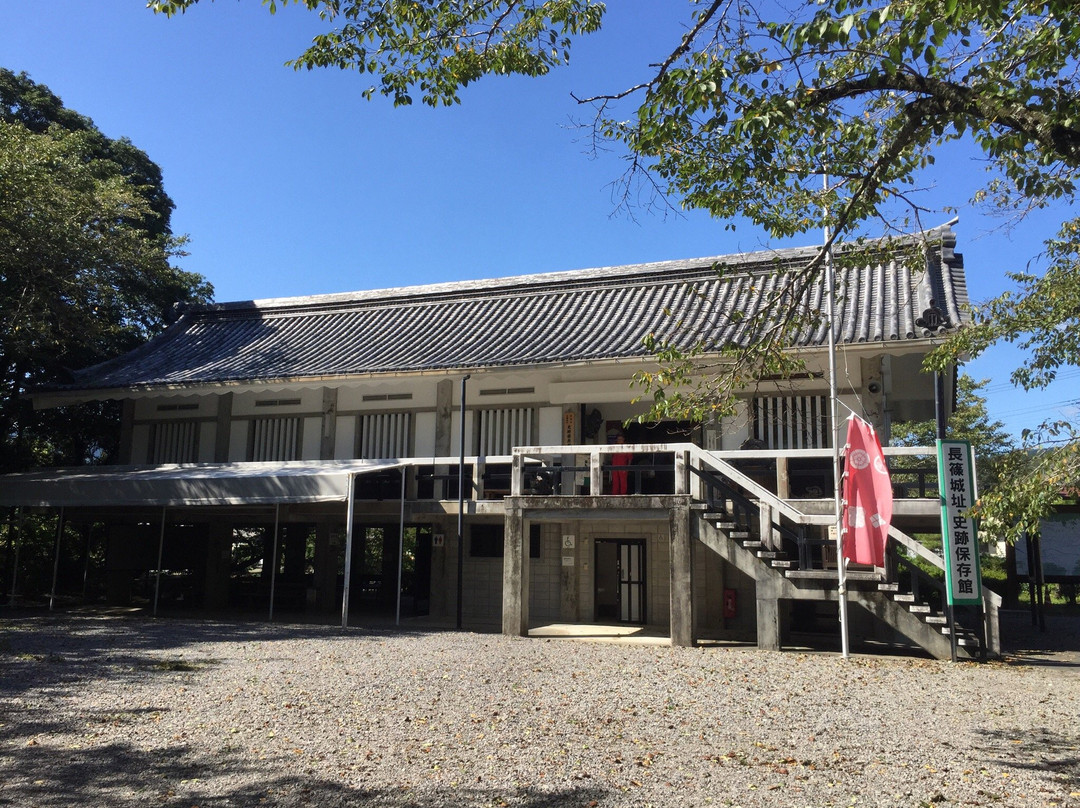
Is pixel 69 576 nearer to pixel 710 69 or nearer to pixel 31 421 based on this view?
pixel 31 421

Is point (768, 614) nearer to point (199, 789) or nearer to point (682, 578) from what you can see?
point (682, 578)

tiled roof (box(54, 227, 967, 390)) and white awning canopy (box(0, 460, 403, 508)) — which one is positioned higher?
tiled roof (box(54, 227, 967, 390))

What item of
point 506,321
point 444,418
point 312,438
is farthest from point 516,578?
point 506,321

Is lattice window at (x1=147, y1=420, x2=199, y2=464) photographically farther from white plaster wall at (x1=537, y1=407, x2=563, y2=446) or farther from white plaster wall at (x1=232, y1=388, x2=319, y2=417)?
white plaster wall at (x1=537, y1=407, x2=563, y2=446)

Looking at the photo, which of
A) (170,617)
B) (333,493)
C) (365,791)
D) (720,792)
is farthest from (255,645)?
(720,792)

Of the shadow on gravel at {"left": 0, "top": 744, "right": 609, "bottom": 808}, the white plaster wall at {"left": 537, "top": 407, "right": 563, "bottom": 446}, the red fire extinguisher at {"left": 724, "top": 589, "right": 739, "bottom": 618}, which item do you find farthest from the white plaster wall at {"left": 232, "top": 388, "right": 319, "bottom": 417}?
the shadow on gravel at {"left": 0, "top": 744, "right": 609, "bottom": 808}

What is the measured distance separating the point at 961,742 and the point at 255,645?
788 cm

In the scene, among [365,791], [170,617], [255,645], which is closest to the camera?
[365,791]

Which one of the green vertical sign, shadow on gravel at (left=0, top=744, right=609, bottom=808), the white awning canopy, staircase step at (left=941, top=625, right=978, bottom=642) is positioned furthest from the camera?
the white awning canopy

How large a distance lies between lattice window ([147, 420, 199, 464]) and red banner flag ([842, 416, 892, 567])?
13.2 m

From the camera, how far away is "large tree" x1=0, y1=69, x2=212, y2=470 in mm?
15359

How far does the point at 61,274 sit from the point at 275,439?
16.1ft

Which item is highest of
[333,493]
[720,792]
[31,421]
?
[31,421]

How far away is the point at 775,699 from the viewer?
7859mm
